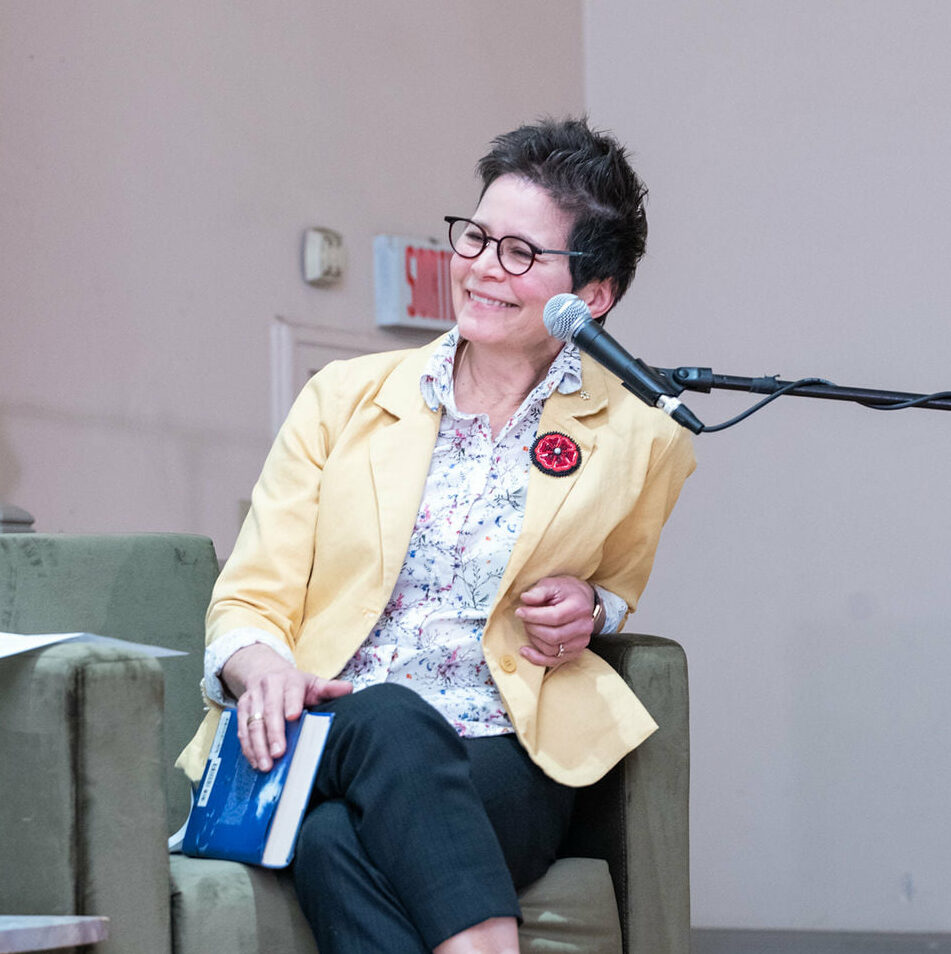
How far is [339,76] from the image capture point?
3.06 m

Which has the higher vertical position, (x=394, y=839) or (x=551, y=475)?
(x=551, y=475)

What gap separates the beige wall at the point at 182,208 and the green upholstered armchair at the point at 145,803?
0.68 m

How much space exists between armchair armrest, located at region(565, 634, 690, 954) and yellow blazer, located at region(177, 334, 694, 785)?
1.7 inches

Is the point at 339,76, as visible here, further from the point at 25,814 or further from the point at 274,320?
the point at 25,814

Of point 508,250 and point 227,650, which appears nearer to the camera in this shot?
point 227,650

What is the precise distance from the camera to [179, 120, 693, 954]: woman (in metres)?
1.52

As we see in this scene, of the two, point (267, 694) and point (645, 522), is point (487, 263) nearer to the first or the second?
point (645, 522)

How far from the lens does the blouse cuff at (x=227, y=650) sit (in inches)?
61.2

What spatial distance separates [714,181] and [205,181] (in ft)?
3.59

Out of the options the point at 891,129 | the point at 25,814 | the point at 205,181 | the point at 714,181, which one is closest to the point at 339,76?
the point at 205,181

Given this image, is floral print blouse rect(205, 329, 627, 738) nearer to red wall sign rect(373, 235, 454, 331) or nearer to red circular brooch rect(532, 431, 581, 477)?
red circular brooch rect(532, 431, 581, 477)

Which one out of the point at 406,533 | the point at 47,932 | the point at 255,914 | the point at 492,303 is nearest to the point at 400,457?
the point at 406,533

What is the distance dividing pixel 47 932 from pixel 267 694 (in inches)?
13.4

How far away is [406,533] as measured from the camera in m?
1.66
